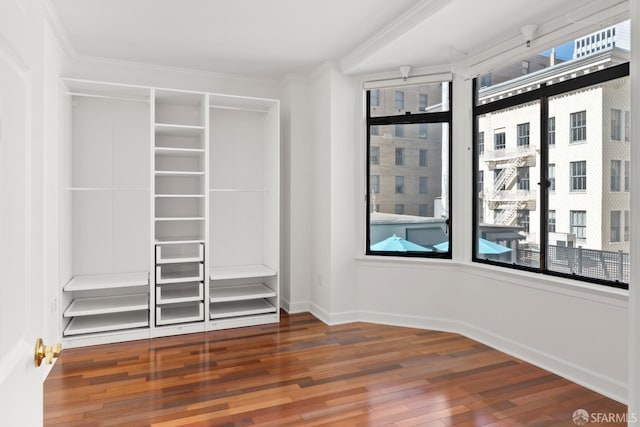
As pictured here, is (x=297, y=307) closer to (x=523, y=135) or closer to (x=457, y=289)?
(x=457, y=289)

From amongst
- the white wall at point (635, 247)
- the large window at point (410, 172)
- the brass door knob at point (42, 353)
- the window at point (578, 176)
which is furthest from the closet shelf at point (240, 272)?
the white wall at point (635, 247)

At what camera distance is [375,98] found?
13.7ft

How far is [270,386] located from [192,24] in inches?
106

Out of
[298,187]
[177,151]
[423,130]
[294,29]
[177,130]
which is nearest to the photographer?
[294,29]

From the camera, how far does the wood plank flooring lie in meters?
2.39

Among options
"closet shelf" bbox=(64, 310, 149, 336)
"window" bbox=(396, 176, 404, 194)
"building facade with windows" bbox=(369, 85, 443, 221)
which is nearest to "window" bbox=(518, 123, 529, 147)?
"building facade with windows" bbox=(369, 85, 443, 221)

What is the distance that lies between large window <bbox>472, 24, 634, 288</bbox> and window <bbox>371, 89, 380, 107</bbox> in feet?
3.03

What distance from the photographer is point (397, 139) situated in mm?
4125

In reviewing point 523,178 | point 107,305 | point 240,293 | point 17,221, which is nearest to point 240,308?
point 240,293

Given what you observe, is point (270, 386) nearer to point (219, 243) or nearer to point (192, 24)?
point (219, 243)

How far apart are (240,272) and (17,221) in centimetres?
330

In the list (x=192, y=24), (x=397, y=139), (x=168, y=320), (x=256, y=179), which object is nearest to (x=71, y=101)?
(x=192, y=24)

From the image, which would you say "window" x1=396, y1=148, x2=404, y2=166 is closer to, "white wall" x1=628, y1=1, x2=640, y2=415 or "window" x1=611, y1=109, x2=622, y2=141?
"window" x1=611, y1=109, x2=622, y2=141

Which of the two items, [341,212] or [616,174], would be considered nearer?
[616,174]
